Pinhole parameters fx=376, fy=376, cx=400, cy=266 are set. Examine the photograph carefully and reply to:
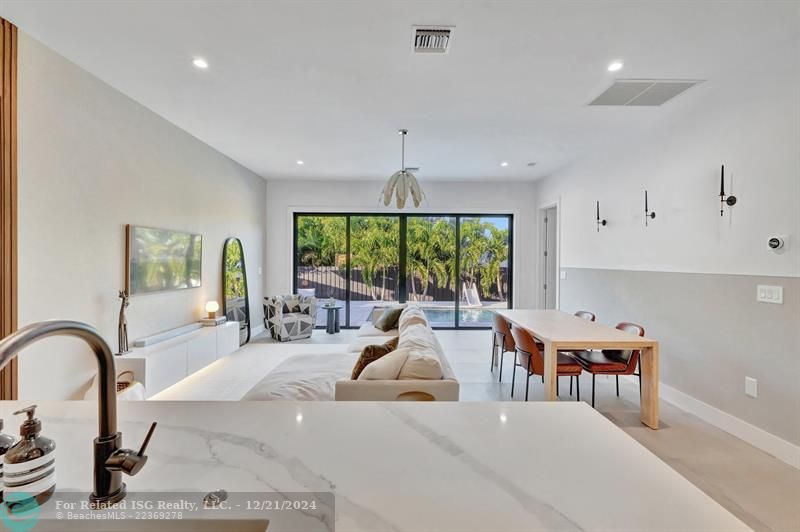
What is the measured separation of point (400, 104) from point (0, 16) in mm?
2609

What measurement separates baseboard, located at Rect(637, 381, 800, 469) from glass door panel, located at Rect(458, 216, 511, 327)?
3.43m

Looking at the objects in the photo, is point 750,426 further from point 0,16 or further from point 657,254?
point 0,16

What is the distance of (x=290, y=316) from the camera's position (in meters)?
5.89

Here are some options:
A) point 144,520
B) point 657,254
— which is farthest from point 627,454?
point 657,254

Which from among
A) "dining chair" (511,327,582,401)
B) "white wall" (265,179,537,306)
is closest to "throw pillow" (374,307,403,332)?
"dining chair" (511,327,582,401)

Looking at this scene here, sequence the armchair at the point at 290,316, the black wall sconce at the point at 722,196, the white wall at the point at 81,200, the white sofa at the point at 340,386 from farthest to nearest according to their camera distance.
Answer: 1. the armchair at the point at 290,316
2. the black wall sconce at the point at 722,196
3. the white wall at the point at 81,200
4. the white sofa at the point at 340,386

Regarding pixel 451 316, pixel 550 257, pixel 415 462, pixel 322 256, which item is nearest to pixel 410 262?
pixel 451 316

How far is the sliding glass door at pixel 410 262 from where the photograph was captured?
684 centimetres

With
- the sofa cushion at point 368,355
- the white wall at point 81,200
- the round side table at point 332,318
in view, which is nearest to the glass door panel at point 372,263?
the round side table at point 332,318

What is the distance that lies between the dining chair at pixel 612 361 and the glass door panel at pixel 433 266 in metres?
3.55

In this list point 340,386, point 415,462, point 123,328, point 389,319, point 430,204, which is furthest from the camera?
point 430,204

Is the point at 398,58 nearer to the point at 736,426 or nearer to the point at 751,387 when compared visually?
the point at 751,387

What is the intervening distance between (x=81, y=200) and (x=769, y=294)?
497 cm

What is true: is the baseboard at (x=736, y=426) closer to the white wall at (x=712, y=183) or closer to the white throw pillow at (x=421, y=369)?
the white wall at (x=712, y=183)
